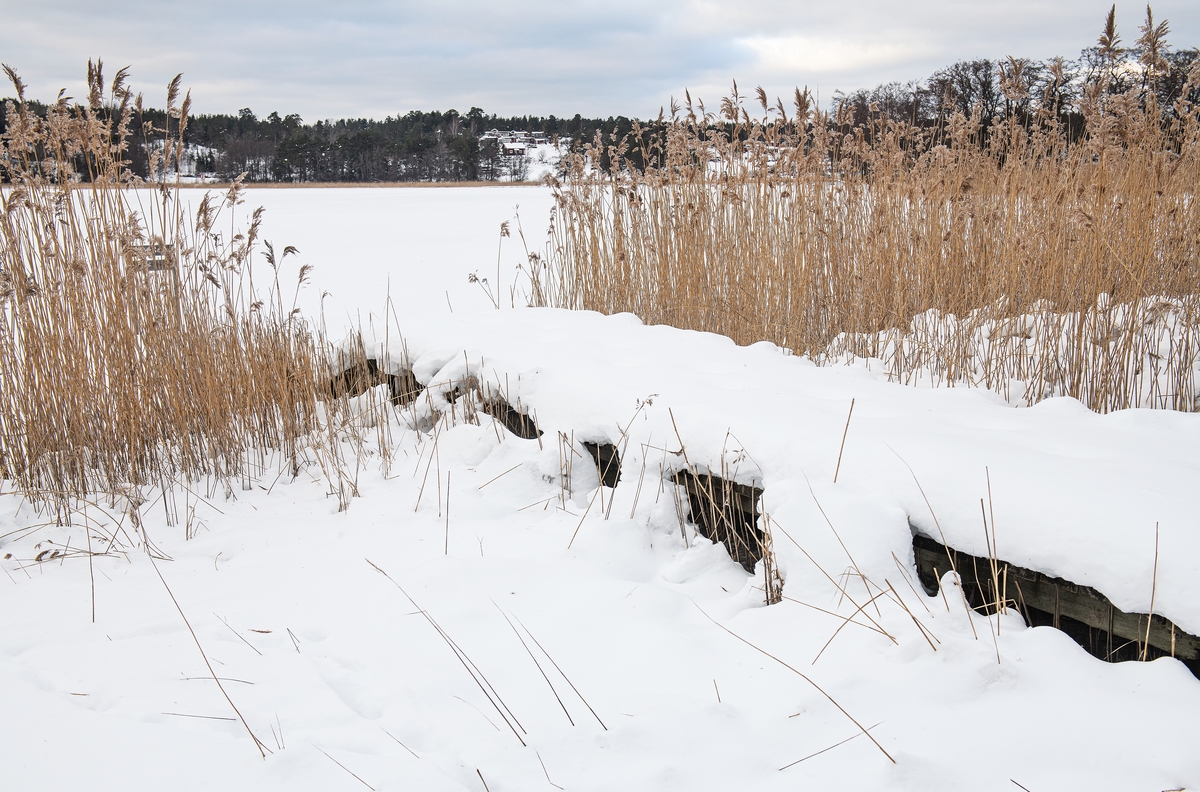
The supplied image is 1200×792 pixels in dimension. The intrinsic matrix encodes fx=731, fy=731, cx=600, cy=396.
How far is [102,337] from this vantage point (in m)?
2.73

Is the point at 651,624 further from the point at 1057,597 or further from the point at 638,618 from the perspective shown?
the point at 1057,597

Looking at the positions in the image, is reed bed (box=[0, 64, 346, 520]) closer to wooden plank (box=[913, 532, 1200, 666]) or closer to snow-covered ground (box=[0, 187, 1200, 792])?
snow-covered ground (box=[0, 187, 1200, 792])

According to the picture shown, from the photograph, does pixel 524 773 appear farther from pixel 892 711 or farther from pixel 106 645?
pixel 106 645

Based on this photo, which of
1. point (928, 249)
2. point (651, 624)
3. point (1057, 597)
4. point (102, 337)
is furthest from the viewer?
point (928, 249)

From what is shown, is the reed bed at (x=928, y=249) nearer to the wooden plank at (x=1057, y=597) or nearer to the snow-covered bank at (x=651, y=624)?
the snow-covered bank at (x=651, y=624)

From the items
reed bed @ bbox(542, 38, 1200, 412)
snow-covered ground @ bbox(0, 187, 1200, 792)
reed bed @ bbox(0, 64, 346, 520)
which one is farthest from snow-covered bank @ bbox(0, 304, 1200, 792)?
reed bed @ bbox(542, 38, 1200, 412)

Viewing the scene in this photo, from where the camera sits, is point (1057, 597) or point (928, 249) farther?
point (928, 249)

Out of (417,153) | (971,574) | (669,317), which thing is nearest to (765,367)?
(971,574)

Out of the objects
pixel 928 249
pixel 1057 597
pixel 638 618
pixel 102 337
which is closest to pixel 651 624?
pixel 638 618

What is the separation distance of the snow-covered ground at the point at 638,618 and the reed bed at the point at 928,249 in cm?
64

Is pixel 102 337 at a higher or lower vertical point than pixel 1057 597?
higher

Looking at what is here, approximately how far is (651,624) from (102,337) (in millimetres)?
2361


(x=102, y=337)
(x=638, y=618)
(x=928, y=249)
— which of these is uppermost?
(x=928, y=249)

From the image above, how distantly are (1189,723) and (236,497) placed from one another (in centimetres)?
277
